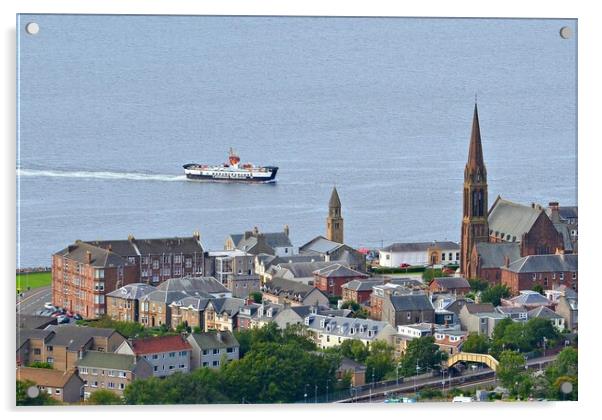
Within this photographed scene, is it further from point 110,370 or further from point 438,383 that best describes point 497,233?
point 110,370

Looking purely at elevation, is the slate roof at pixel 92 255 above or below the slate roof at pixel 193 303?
above

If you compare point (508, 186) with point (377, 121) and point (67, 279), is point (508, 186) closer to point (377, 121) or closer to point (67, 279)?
point (377, 121)

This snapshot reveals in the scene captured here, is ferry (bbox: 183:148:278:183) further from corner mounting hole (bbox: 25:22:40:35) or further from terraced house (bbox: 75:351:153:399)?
corner mounting hole (bbox: 25:22:40:35)

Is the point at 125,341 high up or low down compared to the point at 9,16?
Answer: down

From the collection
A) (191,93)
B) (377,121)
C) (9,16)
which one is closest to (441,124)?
(377,121)

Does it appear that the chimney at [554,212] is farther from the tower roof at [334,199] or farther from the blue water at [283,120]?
the tower roof at [334,199]

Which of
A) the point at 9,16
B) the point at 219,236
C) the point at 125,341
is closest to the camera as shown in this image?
the point at 9,16

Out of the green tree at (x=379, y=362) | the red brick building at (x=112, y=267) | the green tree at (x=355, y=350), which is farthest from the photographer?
the red brick building at (x=112, y=267)

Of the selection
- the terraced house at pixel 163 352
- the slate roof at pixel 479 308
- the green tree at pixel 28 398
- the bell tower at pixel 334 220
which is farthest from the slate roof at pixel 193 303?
the green tree at pixel 28 398
